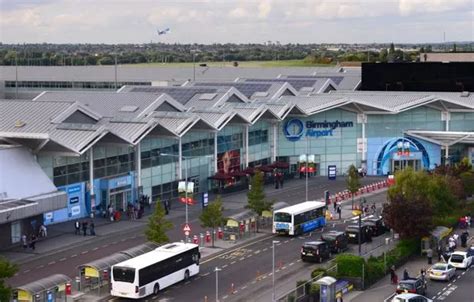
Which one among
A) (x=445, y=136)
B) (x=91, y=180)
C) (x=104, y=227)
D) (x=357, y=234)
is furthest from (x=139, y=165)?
(x=445, y=136)

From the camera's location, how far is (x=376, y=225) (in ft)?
181

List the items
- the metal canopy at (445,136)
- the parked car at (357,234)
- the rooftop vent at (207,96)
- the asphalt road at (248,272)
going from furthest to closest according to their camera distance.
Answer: the metal canopy at (445,136), the rooftop vent at (207,96), the parked car at (357,234), the asphalt road at (248,272)

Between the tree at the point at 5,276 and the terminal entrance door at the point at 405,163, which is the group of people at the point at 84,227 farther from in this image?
the terminal entrance door at the point at 405,163

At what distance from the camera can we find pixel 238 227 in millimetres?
53656

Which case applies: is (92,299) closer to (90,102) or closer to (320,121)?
(90,102)

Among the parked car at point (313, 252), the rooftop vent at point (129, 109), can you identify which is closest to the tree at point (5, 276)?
the parked car at point (313, 252)

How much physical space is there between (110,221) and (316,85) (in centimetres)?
5039

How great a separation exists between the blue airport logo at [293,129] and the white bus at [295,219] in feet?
93.4

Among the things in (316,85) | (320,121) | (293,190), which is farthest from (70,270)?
(316,85)

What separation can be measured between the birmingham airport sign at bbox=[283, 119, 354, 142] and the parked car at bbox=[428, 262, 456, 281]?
4114 centimetres

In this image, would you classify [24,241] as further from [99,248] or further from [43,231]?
[99,248]

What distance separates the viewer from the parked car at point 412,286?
3942cm

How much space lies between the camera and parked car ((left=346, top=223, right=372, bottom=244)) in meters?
52.6

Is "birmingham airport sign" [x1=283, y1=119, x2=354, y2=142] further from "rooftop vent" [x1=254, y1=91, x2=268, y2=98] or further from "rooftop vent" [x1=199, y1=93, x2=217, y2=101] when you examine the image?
"rooftop vent" [x1=254, y1=91, x2=268, y2=98]
